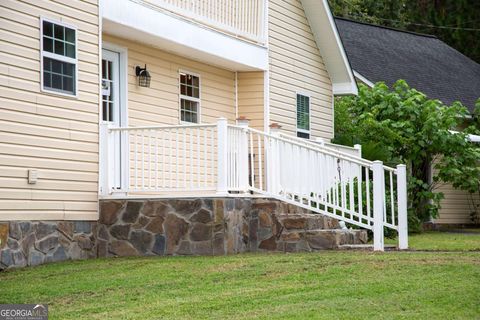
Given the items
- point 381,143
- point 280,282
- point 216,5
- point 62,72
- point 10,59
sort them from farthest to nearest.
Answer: point 381,143, point 216,5, point 62,72, point 10,59, point 280,282

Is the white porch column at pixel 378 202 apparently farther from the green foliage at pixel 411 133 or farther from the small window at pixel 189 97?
the green foliage at pixel 411 133

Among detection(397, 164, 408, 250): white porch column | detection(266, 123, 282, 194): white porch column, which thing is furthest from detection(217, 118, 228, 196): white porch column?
detection(397, 164, 408, 250): white porch column

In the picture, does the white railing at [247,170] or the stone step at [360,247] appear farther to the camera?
the stone step at [360,247]

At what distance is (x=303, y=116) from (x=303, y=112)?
0.09m

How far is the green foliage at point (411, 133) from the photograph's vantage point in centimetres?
2098

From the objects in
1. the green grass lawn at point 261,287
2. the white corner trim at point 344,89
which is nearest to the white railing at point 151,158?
the green grass lawn at point 261,287

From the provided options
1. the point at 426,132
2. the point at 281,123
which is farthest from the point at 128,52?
the point at 426,132

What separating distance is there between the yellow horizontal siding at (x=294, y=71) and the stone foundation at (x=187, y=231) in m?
4.84

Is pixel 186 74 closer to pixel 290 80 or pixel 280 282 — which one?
pixel 290 80

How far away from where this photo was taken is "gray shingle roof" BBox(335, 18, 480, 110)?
27391mm

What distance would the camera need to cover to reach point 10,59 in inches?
482

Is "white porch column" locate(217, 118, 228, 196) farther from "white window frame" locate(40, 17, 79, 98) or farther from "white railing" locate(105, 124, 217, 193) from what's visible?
"white window frame" locate(40, 17, 79, 98)

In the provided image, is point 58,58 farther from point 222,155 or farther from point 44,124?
point 222,155

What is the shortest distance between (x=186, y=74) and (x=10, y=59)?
5.18 meters
